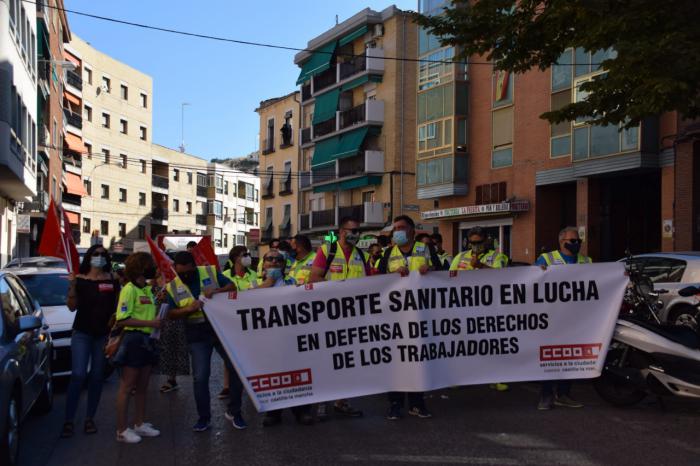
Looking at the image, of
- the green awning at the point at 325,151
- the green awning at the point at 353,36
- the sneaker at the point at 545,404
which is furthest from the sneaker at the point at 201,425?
the green awning at the point at 325,151

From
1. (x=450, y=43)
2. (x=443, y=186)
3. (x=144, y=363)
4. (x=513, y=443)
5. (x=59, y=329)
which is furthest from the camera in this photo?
(x=443, y=186)

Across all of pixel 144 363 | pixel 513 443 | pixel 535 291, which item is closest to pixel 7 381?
pixel 144 363

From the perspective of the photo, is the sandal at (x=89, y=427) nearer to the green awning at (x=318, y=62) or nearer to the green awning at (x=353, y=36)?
the green awning at (x=353, y=36)

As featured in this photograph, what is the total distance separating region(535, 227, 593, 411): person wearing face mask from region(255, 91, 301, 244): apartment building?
43.8 metres

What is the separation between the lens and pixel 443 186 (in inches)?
1251

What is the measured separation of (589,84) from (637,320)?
5.66 m

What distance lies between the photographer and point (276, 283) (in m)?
8.11

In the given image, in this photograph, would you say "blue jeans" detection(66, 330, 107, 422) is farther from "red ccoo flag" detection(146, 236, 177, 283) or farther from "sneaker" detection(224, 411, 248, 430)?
"sneaker" detection(224, 411, 248, 430)

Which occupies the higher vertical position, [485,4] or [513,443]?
[485,4]

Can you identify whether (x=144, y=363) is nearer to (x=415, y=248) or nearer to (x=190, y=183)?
(x=415, y=248)

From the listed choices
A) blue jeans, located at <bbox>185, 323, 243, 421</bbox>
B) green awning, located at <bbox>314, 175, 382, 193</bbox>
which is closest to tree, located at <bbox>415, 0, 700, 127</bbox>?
blue jeans, located at <bbox>185, 323, 243, 421</bbox>

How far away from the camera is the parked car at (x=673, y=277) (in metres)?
12.7

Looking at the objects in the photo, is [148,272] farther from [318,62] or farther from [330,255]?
[318,62]

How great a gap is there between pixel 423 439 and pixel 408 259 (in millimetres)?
1951
